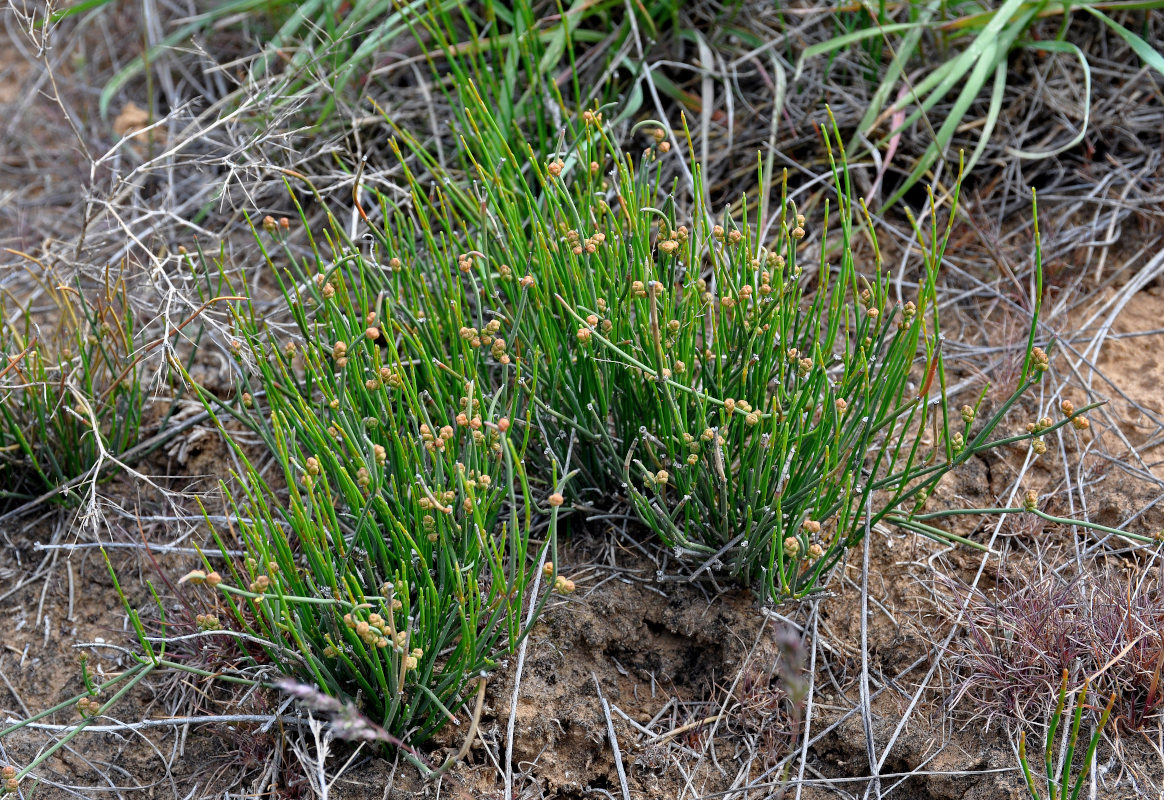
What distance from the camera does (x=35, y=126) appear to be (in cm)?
290

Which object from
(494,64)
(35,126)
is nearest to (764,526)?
(494,64)

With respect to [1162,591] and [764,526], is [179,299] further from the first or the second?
[1162,591]

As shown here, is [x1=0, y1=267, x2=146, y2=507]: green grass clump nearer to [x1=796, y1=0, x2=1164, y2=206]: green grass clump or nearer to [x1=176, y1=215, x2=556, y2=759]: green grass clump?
[x1=176, y1=215, x2=556, y2=759]: green grass clump

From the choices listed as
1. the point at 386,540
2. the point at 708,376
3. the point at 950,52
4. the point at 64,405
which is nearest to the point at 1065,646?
the point at 708,376

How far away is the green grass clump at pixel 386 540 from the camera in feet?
4.12

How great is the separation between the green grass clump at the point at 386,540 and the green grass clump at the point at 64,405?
45 cm

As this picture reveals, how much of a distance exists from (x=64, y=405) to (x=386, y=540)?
0.72 m

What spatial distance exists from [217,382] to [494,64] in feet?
3.40

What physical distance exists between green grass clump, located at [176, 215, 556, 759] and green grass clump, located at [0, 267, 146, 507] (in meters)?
0.45

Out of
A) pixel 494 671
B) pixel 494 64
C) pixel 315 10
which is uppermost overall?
pixel 315 10

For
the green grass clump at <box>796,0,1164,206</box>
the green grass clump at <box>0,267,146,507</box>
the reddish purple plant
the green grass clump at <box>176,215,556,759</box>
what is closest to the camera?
the green grass clump at <box>176,215,556,759</box>

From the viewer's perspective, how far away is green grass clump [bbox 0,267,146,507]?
1.78 meters

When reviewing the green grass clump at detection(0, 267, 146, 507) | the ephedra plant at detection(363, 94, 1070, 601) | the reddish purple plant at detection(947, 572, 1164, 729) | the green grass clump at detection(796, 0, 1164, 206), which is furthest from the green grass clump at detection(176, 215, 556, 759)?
the green grass clump at detection(796, 0, 1164, 206)

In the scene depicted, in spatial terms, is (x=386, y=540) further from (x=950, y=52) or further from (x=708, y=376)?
(x=950, y=52)
